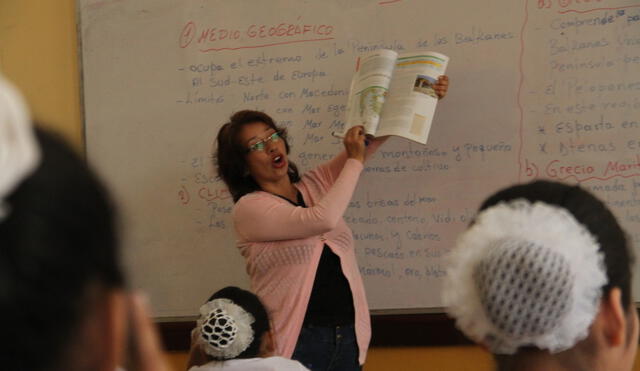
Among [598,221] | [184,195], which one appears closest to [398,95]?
[184,195]

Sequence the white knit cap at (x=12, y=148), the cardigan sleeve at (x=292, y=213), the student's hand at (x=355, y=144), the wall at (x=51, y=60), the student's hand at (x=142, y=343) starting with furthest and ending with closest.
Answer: the wall at (x=51, y=60), the student's hand at (x=355, y=144), the cardigan sleeve at (x=292, y=213), the student's hand at (x=142, y=343), the white knit cap at (x=12, y=148)

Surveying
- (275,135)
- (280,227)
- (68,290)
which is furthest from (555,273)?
(275,135)

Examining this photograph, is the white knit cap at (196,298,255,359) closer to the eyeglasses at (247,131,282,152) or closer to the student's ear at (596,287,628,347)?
the eyeglasses at (247,131,282,152)

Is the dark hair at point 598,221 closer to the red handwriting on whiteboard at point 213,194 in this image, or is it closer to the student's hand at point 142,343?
the student's hand at point 142,343

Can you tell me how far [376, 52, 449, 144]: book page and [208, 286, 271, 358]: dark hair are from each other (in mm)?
647

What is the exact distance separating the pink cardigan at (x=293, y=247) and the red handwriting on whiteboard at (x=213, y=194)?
492 mm

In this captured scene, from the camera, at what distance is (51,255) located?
0.45m

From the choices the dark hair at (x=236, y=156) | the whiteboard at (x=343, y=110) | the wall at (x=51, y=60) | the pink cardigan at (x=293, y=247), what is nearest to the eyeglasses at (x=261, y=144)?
the dark hair at (x=236, y=156)

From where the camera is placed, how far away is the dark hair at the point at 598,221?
89 centimetres

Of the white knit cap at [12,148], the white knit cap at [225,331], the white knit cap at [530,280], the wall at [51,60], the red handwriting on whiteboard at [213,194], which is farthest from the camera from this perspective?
the wall at [51,60]

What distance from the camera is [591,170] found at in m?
2.22

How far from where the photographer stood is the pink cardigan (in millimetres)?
1977

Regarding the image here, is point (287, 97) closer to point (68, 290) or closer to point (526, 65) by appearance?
point (526, 65)

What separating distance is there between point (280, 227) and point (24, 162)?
1591 millimetres
